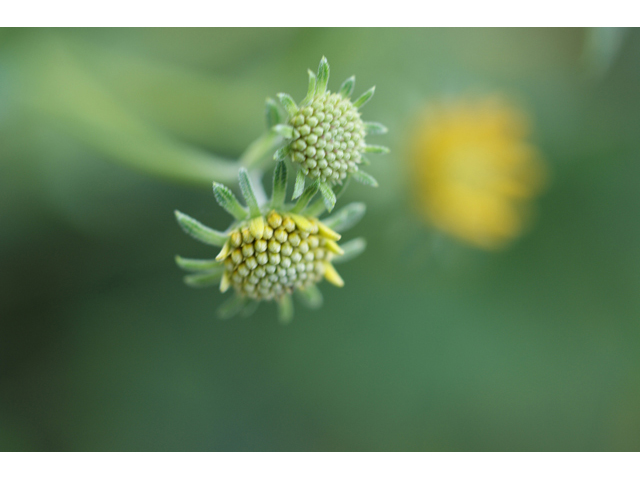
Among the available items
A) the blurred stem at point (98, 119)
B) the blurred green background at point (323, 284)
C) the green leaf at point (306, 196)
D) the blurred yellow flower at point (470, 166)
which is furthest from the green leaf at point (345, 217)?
the blurred yellow flower at point (470, 166)

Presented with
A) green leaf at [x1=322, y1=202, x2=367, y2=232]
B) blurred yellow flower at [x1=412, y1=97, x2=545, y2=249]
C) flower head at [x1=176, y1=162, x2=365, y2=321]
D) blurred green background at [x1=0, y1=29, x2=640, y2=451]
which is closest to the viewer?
flower head at [x1=176, y1=162, x2=365, y2=321]

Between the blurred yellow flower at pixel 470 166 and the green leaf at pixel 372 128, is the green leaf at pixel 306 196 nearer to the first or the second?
the green leaf at pixel 372 128

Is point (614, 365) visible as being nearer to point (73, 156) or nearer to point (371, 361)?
point (371, 361)

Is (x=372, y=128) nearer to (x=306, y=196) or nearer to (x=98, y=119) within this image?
(x=306, y=196)

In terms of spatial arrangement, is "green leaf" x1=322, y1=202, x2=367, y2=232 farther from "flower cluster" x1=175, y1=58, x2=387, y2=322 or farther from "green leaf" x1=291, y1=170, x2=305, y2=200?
"green leaf" x1=291, y1=170, x2=305, y2=200

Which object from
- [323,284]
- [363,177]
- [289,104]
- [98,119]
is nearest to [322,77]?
[289,104]

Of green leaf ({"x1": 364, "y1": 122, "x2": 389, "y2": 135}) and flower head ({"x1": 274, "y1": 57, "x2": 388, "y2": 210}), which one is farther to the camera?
green leaf ({"x1": 364, "y1": 122, "x2": 389, "y2": 135})

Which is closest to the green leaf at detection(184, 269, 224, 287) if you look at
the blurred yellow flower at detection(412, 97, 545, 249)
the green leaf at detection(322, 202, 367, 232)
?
the green leaf at detection(322, 202, 367, 232)
